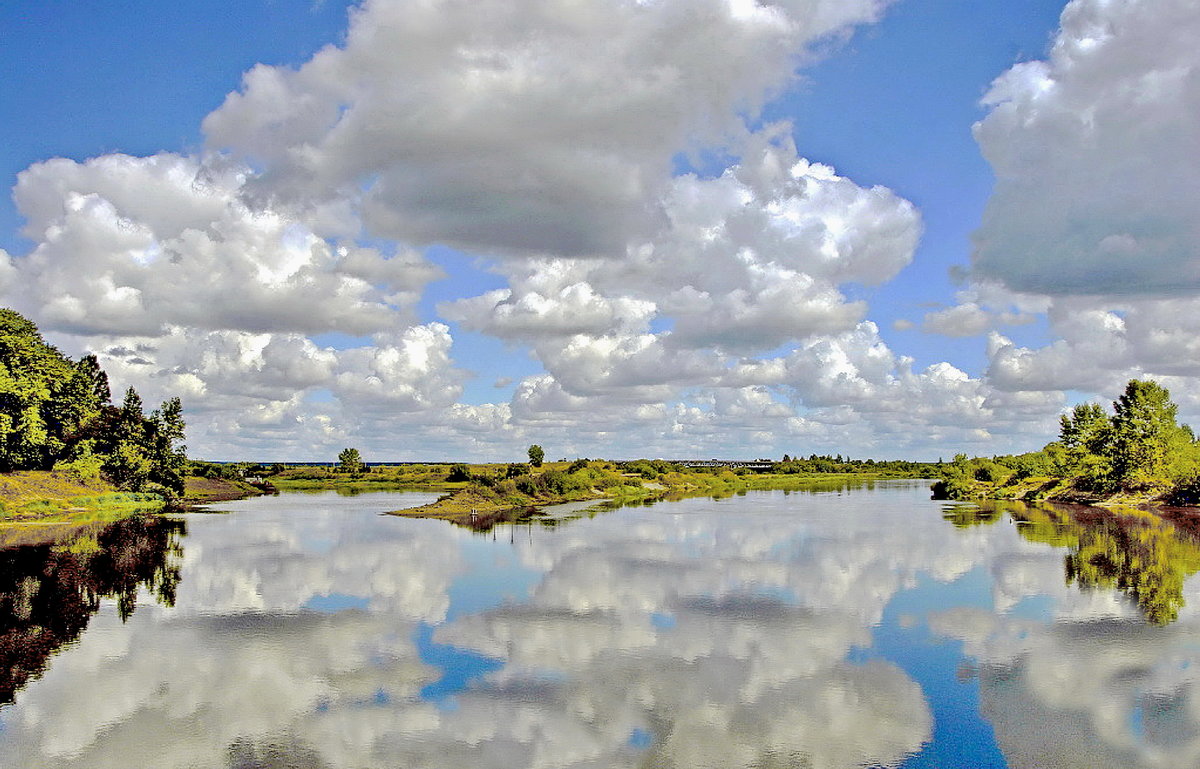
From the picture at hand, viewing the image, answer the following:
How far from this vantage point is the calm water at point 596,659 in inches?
806

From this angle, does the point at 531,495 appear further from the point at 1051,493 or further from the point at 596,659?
the point at 596,659

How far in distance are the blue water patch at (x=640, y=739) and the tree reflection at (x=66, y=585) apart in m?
19.1

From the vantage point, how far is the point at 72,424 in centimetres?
9856

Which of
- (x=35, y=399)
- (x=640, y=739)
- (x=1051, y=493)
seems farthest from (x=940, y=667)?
(x=1051, y=493)

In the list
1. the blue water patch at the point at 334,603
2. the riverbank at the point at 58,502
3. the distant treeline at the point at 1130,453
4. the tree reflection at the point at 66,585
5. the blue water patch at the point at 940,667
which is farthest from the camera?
the distant treeline at the point at 1130,453

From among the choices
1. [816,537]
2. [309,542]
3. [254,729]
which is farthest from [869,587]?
[309,542]

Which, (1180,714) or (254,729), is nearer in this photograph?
(254,729)

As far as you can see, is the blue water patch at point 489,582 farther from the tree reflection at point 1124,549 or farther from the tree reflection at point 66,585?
the tree reflection at point 1124,549

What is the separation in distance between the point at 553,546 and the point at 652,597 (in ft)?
81.8

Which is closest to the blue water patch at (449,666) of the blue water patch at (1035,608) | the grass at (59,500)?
the blue water patch at (1035,608)

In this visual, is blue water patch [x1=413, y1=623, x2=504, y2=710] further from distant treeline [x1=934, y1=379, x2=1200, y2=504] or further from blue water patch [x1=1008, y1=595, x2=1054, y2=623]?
distant treeline [x1=934, y1=379, x2=1200, y2=504]

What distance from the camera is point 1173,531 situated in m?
76.2

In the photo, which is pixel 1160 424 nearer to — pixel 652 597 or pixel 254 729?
pixel 652 597

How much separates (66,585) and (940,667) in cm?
4440
